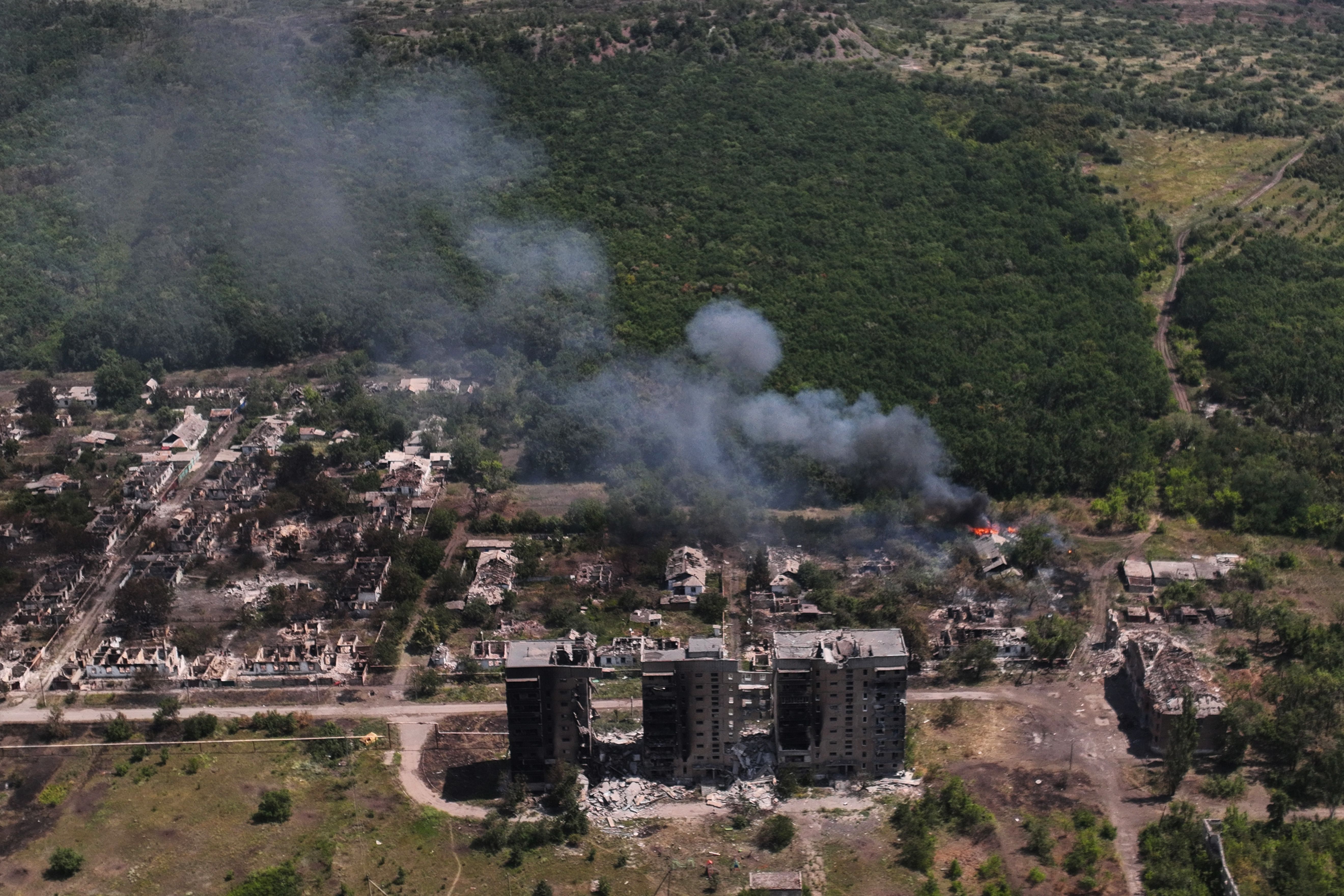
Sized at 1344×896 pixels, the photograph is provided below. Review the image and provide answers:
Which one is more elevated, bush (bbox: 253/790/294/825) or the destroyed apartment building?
the destroyed apartment building

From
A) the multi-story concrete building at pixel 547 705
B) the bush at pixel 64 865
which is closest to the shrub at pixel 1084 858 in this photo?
the multi-story concrete building at pixel 547 705

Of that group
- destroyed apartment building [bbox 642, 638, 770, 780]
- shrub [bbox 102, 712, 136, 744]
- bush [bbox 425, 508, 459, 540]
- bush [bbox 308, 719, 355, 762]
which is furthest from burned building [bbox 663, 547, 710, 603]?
shrub [bbox 102, 712, 136, 744]

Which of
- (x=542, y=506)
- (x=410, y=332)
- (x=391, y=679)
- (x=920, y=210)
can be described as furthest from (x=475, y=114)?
(x=391, y=679)

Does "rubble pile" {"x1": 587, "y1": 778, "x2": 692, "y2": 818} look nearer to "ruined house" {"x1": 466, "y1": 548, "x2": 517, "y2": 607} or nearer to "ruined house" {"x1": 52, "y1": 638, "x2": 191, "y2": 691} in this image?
"ruined house" {"x1": 466, "y1": 548, "x2": 517, "y2": 607}

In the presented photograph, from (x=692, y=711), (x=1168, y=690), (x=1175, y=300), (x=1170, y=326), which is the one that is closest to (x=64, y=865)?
(x=692, y=711)

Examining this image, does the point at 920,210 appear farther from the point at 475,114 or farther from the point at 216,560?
the point at 216,560

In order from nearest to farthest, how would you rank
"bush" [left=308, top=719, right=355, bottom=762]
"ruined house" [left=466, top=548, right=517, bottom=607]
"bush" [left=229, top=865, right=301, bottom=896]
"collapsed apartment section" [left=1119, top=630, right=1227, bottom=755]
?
"bush" [left=229, top=865, right=301, bottom=896]
"collapsed apartment section" [left=1119, top=630, right=1227, bottom=755]
"bush" [left=308, top=719, right=355, bottom=762]
"ruined house" [left=466, top=548, right=517, bottom=607]

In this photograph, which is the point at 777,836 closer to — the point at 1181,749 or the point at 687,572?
the point at 1181,749
